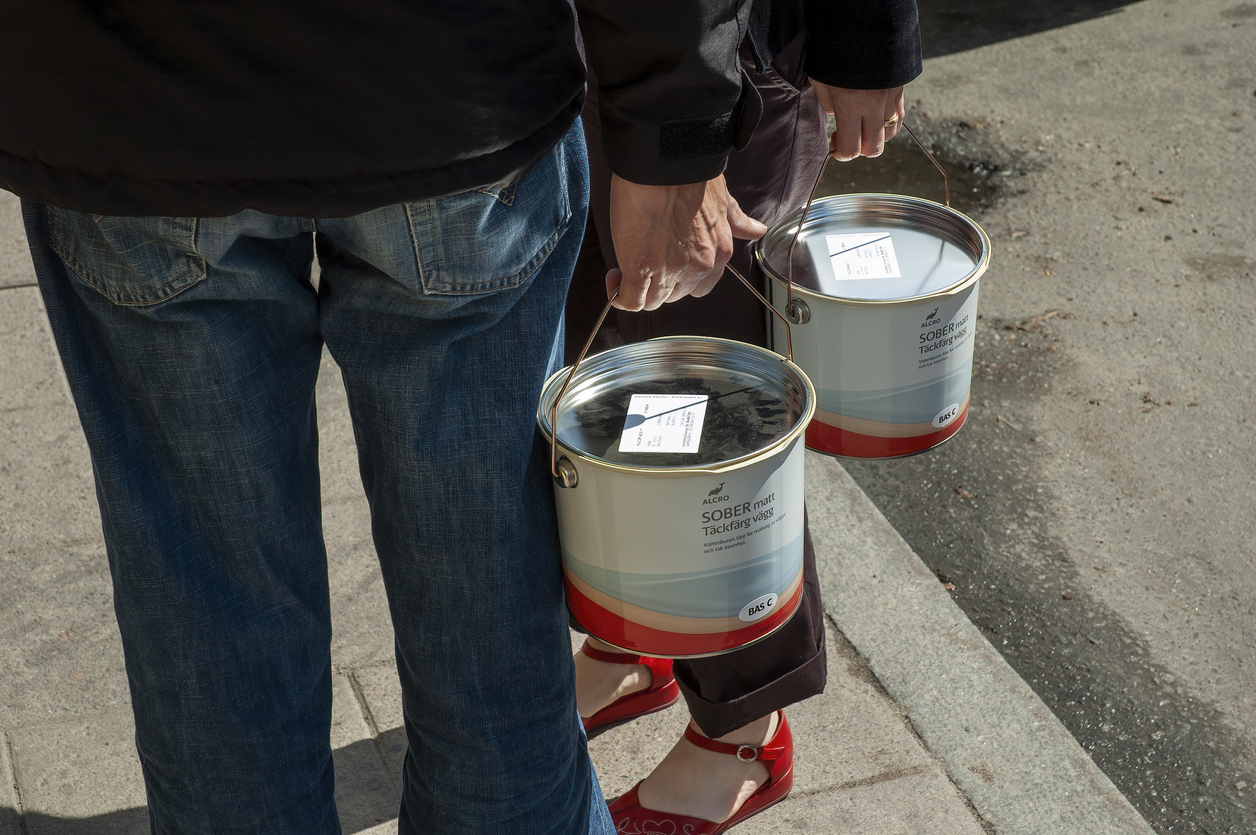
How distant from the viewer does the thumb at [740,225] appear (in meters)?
1.53

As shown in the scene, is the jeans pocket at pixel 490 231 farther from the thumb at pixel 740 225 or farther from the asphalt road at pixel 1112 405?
the asphalt road at pixel 1112 405

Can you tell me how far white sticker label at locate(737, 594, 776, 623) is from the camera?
151cm

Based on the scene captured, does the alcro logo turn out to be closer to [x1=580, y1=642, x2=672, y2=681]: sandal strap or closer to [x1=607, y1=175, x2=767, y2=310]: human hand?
[x1=607, y1=175, x2=767, y2=310]: human hand

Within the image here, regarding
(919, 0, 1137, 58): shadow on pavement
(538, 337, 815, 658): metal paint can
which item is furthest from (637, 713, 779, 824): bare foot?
(919, 0, 1137, 58): shadow on pavement

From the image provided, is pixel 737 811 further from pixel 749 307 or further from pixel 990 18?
pixel 990 18

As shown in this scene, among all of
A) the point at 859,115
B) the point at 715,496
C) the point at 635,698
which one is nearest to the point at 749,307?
the point at 859,115

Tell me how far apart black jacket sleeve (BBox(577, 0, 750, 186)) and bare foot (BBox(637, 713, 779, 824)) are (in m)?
1.11

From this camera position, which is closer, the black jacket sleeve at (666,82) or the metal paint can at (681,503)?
the black jacket sleeve at (666,82)

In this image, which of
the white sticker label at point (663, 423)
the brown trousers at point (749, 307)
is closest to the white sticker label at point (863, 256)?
the brown trousers at point (749, 307)

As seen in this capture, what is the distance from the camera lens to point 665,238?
1.42 m

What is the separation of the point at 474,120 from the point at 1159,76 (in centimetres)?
535

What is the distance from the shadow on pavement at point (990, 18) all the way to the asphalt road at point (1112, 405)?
4.2 inches

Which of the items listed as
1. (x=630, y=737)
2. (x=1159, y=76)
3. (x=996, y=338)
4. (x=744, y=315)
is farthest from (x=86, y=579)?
(x=1159, y=76)

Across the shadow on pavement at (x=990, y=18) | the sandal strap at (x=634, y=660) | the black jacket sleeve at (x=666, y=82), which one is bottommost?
the sandal strap at (x=634, y=660)
